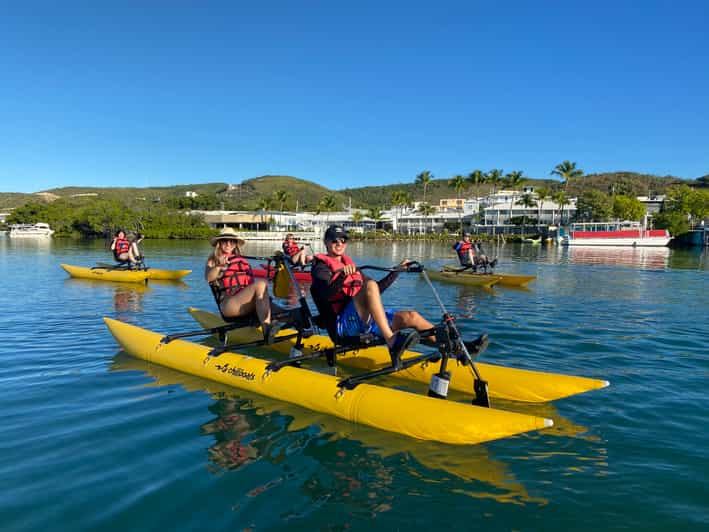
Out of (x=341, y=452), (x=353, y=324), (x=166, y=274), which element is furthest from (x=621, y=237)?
(x=341, y=452)

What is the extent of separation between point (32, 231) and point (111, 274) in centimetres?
8316

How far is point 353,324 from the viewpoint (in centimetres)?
673

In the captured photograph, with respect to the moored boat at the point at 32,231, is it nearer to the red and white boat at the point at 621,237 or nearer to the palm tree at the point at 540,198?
the red and white boat at the point at 621,237

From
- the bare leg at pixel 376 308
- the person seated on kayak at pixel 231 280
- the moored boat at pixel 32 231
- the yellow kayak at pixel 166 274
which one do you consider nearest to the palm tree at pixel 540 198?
the yellow kayak at pixel 166 274

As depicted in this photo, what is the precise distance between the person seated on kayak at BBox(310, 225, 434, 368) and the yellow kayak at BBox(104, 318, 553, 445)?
2.58 ft

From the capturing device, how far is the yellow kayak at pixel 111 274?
21.1 metres

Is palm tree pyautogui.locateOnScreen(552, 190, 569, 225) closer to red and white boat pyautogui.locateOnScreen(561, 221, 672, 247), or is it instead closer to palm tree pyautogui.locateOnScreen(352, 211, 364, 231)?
red and white boat pyautogui.locateOnScreen(561, 221, 672, 247)

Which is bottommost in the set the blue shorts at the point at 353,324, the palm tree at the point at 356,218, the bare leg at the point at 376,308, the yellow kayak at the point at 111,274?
the yellow kayak at the point at 111,274

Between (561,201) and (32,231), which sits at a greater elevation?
(561,201)

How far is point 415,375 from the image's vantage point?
25.5 ft

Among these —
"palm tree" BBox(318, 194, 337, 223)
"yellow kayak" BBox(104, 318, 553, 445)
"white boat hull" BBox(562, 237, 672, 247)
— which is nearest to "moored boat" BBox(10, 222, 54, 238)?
"palm tree" BBox(318, 194, 337, 223)

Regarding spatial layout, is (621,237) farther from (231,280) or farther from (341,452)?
(341,452)

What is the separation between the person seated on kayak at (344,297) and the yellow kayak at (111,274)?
16438 mm

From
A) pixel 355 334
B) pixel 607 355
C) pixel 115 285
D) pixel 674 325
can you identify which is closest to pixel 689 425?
pixel 607 355
